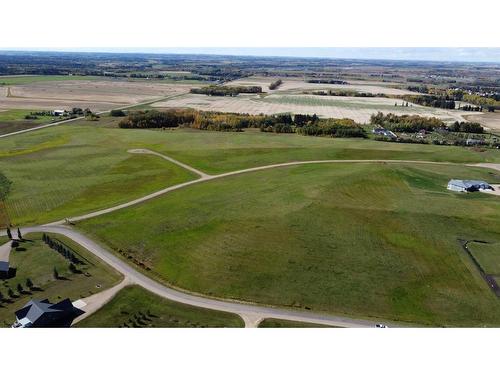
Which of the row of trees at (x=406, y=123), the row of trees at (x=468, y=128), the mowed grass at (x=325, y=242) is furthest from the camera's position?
the row of trees at (x=406, y=123)

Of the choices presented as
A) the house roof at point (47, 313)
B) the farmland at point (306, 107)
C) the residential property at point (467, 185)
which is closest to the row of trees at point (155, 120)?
the farmland at point (306, 107)

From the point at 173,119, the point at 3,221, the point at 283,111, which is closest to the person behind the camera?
the point at 3,221

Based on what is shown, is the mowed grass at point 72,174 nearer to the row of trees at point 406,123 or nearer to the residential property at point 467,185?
the residential property at point 467,185

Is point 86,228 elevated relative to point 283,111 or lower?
lower

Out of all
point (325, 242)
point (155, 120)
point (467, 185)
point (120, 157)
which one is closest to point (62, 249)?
point (325, 242)

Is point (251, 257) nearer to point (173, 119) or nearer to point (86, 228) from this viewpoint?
point (86, 228)

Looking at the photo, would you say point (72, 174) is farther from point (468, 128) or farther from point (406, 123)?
point (468, 128)

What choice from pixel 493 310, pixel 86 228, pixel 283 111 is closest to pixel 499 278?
pixel 493 310
